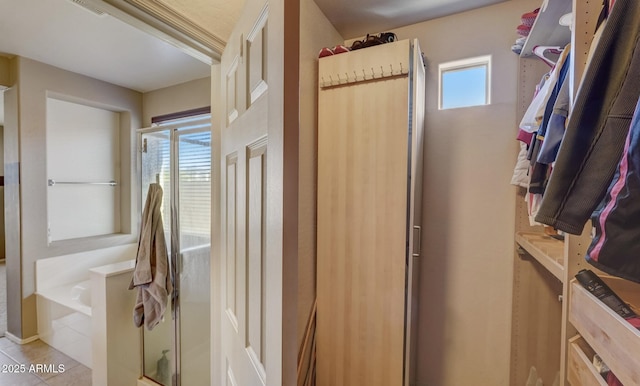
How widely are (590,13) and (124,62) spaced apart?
289 centimetres

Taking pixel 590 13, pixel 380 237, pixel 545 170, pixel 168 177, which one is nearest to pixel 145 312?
pixel 168 177

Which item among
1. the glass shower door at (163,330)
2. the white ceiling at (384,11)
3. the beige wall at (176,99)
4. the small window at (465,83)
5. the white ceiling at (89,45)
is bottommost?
the glass shower door at (163,330)

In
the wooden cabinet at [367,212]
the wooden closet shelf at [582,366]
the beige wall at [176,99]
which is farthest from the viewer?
the beige wall at [176,99]

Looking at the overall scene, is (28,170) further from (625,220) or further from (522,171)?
(522,171)

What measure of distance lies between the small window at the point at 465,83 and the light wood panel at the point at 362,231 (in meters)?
0.60

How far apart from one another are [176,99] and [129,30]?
3.01 feet

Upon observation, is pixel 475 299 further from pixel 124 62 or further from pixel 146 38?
pixel 124 62

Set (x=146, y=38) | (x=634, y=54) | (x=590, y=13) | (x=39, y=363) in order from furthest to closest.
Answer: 1. (x=39, y=363)
2. (x=146, y=38)
3. (x=590, y=13)
4. (x=634, y=54)

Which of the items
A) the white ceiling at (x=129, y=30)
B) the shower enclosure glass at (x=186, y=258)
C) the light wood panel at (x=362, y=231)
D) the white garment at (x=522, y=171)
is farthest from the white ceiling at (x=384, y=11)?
the shower enclosure glass at (x=186, y=258)

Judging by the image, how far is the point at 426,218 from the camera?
1615 mm

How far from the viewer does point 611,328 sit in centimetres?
46

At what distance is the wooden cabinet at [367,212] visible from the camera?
1179 mm

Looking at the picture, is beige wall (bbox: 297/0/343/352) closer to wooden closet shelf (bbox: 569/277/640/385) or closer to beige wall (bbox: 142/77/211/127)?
wooden closet shelf (bbox: 569/277/640/385)

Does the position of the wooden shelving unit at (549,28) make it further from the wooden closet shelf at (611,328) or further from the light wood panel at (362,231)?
the wooden closet shelf at (611,328)
